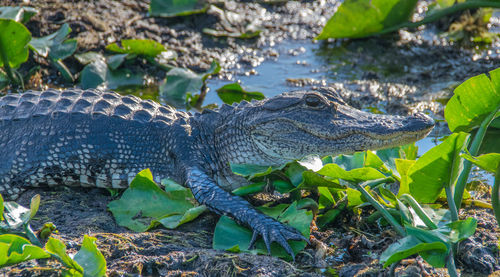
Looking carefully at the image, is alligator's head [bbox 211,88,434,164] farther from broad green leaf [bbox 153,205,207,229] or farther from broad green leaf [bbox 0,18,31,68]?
broad green leaf [bbox 0,18,31,68]

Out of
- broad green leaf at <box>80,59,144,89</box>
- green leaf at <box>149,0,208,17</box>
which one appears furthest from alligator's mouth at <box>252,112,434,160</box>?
green leaf at <box>149,0,208,17</box>

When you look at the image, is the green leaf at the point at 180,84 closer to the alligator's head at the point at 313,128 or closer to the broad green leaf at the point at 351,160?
the alligator's head at the point at 313,128

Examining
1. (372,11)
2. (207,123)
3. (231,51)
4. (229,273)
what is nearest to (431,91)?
(372,11)

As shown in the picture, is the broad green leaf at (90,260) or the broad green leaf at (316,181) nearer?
the broad green leaf at (90,260)

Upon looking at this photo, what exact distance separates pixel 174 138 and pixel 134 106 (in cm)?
48

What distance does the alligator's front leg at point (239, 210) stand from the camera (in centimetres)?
340

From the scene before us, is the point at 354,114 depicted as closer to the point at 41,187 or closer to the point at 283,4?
the point at 41,187

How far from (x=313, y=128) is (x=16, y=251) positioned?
2.05 m

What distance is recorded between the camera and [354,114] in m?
3.98

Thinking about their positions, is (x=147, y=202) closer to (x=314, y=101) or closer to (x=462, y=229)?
(x=314, y=101)

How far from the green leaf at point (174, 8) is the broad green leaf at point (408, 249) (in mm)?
5364

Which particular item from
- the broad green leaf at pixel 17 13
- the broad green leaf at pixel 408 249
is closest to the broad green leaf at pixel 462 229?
the broad green leaf at pixel 408 249

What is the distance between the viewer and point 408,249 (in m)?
2.71

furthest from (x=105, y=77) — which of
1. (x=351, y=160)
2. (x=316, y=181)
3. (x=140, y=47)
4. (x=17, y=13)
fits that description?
(x=316, y=181)
